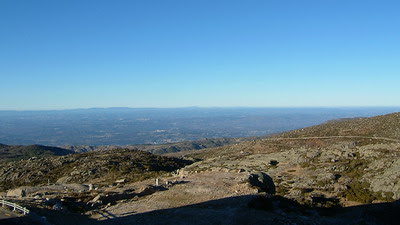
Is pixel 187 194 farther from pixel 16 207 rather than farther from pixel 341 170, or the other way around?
pixel 341 170

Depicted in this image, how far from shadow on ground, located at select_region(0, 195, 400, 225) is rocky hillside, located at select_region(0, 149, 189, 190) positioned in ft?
68.6

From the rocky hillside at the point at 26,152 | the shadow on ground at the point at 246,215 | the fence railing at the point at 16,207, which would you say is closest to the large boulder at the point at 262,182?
the shadow on ground at the point at 246,215

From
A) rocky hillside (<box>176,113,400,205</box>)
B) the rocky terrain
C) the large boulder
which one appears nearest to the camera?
the rocky terrain

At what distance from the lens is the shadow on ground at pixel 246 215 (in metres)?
18.9

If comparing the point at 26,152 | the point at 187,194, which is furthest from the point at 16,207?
the point at 26,152

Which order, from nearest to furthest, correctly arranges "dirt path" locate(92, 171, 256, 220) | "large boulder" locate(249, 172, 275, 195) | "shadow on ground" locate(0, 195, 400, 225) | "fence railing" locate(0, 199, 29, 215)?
"fence railing" locate(0, 199, 29, 215), "shadow on ground" locate(0, 195, 400, 225), "dirt path" locate(92, 171, 256, 220), "large boulder" locate(249, 172, 275, 195)

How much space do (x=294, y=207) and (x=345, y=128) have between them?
54896 mm

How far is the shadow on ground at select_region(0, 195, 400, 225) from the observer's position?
61.9ft

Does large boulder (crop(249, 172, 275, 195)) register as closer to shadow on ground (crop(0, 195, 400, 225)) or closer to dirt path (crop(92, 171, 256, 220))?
dirt path (crop(92, 171, 256, 220))

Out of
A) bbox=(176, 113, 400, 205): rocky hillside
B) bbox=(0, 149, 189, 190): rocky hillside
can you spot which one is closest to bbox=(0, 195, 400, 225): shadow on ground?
bbox=(176, 113, 400, 205): rocky hillside

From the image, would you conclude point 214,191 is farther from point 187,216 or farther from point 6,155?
point 6,155

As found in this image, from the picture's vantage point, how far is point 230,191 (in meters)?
25.4

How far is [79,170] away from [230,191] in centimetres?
3090

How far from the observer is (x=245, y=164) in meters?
47.1
